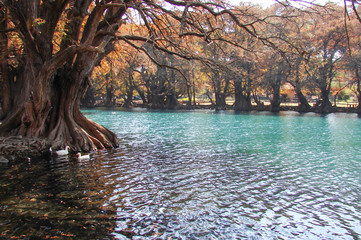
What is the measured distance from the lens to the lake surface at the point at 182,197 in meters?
6.76

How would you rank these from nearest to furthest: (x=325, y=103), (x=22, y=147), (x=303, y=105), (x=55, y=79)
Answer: (x=22, y=147)
(x=55, y=79)
(x=325, y=103)
(x=303, y=105)

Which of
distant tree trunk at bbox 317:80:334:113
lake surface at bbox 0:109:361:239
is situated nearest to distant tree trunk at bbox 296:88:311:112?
distant tree trunk at bbox 317:80:334:113

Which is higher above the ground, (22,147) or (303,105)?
(303,105)

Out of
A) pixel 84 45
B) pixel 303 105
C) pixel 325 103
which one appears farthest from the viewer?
pixel 303 105

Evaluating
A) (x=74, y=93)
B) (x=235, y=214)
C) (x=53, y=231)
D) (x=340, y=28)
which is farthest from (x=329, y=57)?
(x=53, y=231)

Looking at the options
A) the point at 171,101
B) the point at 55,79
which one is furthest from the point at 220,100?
the point at 55,79

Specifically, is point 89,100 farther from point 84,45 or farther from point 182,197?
point 182,197

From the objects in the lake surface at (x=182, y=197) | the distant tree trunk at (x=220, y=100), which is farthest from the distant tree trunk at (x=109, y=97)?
the lake surface at (x=182, y=197)

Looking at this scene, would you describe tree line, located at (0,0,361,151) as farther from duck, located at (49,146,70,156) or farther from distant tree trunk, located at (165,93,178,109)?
distant tree trunk, located at (165,93,178,109)

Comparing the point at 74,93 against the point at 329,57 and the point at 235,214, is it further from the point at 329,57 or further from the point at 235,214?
the point at 329,57

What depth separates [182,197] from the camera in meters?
8.88

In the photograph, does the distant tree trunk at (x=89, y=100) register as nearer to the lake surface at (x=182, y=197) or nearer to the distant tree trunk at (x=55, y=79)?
the distant tree trunk at (x=55, y=79)

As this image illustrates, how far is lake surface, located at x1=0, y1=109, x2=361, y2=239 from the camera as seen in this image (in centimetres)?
676

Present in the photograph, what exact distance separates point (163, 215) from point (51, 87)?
11024 millimetres
